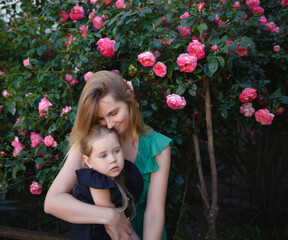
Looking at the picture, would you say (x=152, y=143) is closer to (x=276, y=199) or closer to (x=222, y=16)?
(x=222, y=16)

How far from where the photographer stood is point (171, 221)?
2.57 meters

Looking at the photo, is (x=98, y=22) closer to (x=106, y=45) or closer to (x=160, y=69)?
(x=106, y=45)

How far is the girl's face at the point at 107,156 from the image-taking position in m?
1.39

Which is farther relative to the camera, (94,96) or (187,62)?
(187,62)

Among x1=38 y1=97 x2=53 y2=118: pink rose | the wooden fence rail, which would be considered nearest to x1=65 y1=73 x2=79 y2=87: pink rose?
x1=38 y1=97 x2=53 y2=118: pink rose

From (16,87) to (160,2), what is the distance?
1108 millimetres

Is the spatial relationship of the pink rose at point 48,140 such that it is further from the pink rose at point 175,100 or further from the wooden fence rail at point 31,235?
the pink rose at point 175,100

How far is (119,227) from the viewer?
137cm

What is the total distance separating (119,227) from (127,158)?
0.42m

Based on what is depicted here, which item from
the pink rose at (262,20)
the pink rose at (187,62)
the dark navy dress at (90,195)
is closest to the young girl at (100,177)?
the dark navy dress at (90,195)

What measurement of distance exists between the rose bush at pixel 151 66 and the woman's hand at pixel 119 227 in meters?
0.66

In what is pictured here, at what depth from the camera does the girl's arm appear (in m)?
1.35

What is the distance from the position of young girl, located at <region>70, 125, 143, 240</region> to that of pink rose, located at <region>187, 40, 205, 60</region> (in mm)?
648

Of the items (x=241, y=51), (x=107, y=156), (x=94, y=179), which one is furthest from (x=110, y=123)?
(x=241, y=51)
